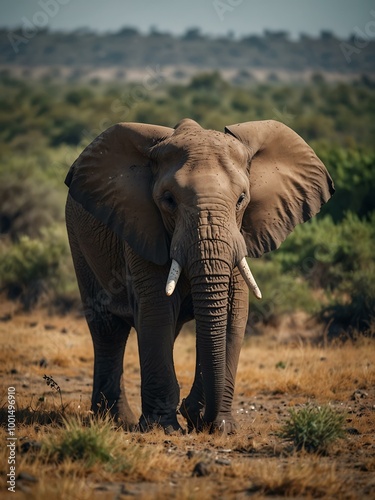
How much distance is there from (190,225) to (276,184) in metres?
1.39

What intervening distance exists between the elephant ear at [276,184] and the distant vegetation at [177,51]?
360 ft

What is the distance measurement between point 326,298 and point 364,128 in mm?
33184

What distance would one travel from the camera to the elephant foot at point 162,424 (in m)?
7.73

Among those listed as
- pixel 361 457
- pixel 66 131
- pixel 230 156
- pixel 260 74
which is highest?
pixel 260 74

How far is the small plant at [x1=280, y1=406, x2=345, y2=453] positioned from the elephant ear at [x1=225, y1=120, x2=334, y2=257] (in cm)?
144

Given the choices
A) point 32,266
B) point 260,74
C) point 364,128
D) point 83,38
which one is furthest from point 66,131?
point 83,38

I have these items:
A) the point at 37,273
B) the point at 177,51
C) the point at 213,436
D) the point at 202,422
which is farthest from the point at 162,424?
the point at 177,51

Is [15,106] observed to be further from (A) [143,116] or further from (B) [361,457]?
(B) [361,457]

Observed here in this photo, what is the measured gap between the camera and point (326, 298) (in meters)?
14.6

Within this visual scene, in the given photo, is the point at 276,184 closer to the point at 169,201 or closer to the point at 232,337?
the point at 169,201

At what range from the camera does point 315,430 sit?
7039mm

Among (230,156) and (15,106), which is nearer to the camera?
(230,156)

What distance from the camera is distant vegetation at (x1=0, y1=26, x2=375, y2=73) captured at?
12225 cm

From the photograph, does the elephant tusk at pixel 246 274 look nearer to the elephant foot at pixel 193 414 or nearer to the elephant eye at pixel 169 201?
the elephant eye at pixel 169 201
